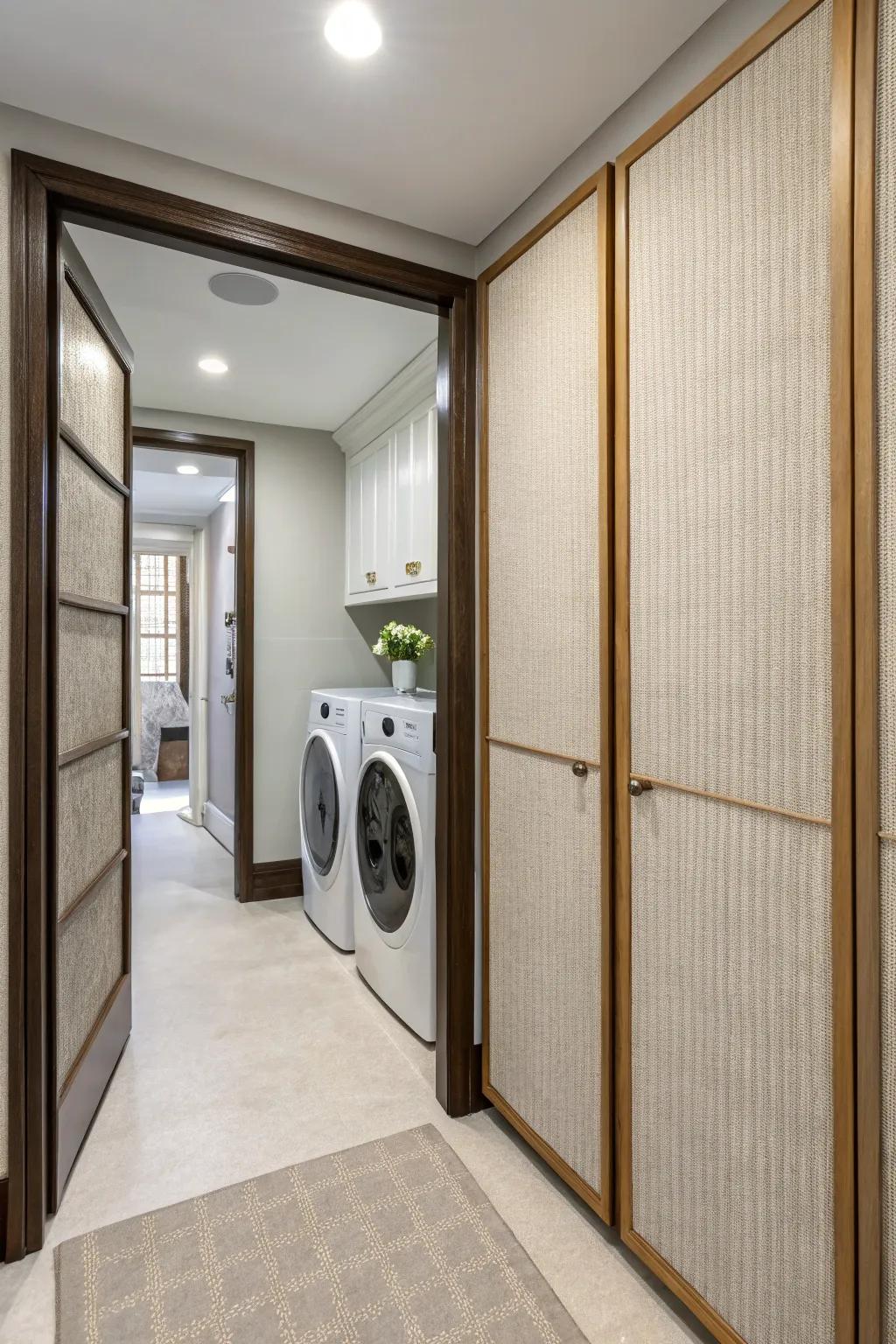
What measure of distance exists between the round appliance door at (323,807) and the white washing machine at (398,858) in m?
0.21

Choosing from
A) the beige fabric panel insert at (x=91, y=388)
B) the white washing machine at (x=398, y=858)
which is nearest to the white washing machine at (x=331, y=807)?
the white washing machine at (x=398, y=858)

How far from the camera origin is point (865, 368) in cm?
104

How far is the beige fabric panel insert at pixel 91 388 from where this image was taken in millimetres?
1846

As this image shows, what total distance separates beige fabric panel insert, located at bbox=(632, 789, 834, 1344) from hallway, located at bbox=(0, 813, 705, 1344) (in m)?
0.19

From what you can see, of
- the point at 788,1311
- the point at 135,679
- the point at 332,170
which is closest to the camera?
the point at 788,1311

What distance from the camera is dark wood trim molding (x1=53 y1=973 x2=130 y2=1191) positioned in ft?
5.82

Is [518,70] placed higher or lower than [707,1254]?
higher

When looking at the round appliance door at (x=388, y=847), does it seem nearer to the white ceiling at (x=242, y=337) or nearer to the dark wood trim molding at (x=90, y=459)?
the dark wood trim molding at (x=90, y=459)

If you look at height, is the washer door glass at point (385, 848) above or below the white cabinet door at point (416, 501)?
below

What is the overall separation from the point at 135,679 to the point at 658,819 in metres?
6.28

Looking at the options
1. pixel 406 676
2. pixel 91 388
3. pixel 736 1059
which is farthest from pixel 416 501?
pixel 736 1059

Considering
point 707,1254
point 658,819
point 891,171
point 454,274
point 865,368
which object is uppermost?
point 454,274

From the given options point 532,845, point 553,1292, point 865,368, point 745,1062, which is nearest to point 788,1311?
point 745,1062

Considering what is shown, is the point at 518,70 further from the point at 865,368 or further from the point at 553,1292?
the point at 553,1292
